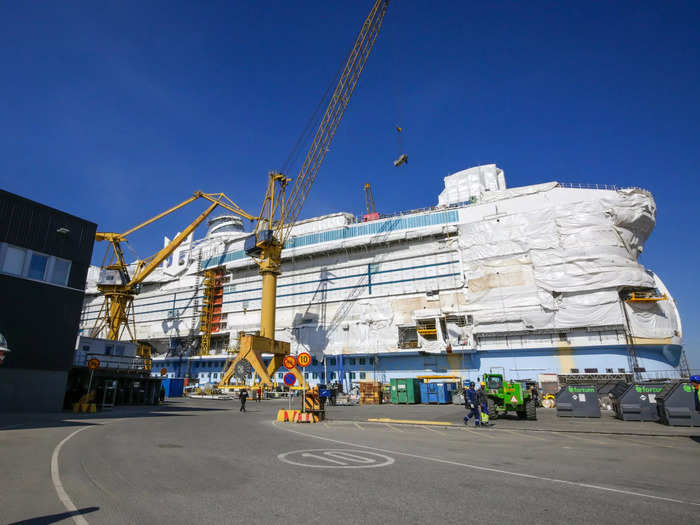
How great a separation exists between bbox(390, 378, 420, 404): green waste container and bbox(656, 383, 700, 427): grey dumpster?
21838 millimetres

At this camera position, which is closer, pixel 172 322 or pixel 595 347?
pixel 595 347

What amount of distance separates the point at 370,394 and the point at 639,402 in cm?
2415

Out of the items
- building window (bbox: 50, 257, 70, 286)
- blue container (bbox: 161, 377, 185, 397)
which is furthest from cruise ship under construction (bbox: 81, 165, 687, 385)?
building window (bbox: 50, 257, 70, 286)

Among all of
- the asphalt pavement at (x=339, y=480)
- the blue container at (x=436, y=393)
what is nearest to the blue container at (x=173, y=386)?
the blue container at (x=436, y=393)

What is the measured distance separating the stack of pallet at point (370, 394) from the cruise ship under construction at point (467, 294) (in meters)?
12.1

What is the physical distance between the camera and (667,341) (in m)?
41.1

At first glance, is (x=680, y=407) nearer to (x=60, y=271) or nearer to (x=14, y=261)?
(x=60, y=271)

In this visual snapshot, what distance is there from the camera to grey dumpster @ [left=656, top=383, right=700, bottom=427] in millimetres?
16969

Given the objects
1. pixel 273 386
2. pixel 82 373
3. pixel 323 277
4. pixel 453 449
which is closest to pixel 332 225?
pixel 323 277

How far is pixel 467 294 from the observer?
5088 cm

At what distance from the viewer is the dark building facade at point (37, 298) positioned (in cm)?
2033

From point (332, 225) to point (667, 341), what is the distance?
1838 inches

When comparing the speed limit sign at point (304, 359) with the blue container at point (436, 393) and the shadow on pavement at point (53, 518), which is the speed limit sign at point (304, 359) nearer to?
the shadow on pavement at point (53, 518)

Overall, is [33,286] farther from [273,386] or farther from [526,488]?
[273,386]
